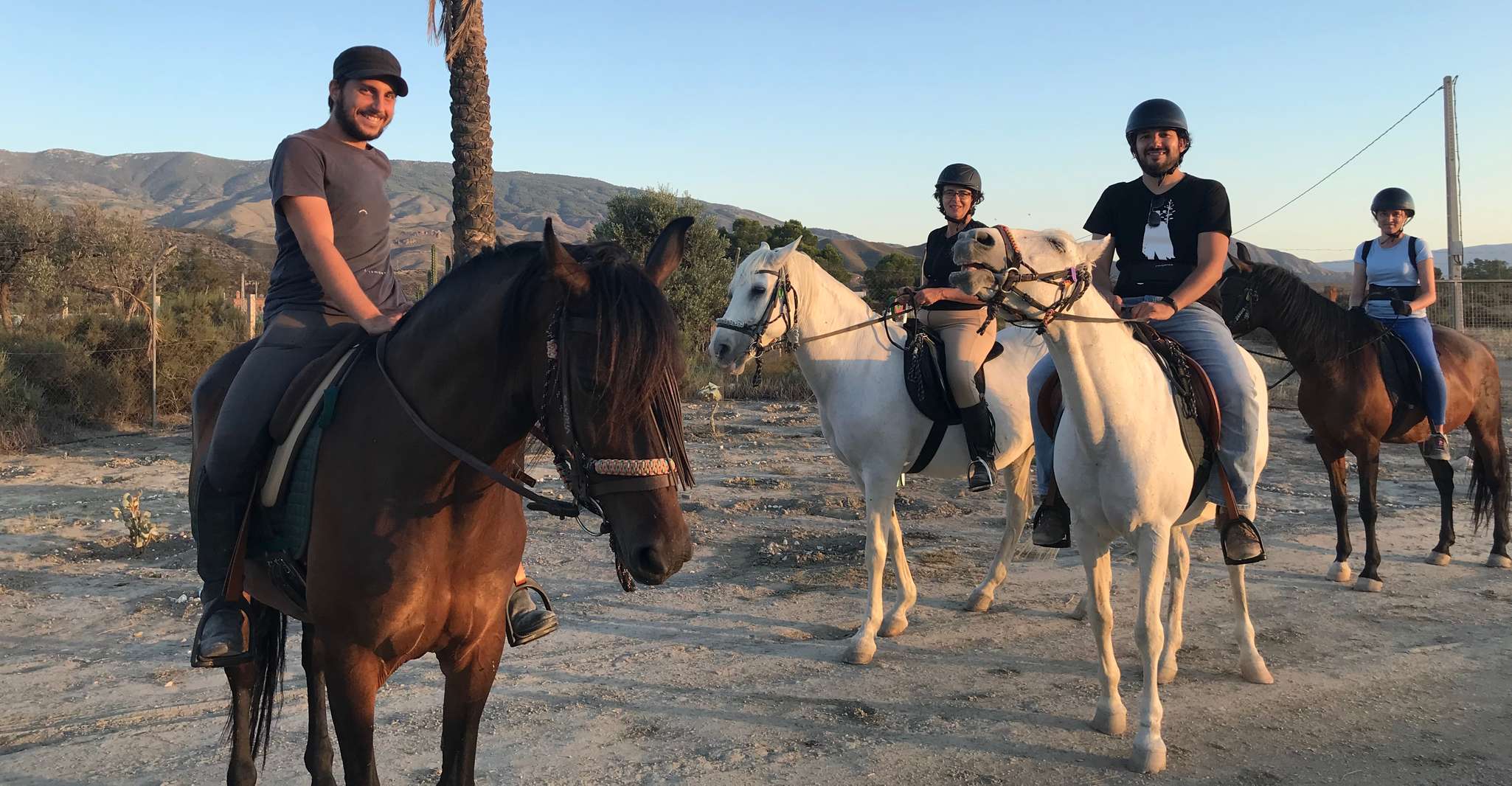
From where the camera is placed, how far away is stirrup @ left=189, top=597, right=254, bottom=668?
254 cm

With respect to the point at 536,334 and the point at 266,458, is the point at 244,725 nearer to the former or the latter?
the point at 266,458

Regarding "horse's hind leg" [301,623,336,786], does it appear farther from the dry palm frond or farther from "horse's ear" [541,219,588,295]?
the dry palm frond

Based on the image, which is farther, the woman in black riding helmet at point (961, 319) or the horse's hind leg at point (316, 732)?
the woman in black riding helmet at point (961, 319)

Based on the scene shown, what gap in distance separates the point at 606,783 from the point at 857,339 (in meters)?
3.27

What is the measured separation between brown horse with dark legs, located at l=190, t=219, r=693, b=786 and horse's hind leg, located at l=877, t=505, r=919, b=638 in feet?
10.7

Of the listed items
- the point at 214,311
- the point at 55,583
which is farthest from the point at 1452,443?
the point at 214,311

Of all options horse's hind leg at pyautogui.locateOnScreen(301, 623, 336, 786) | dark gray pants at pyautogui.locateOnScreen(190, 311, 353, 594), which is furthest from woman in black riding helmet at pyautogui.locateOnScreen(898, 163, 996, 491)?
horse's hind leg at pyautogui.locateOnScreen(301, 623, 336, 786)

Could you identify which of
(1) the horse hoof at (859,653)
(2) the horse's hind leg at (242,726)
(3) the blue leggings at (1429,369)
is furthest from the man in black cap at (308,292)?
(3) the blue leggings at (1429,369)

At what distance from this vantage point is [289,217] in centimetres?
258

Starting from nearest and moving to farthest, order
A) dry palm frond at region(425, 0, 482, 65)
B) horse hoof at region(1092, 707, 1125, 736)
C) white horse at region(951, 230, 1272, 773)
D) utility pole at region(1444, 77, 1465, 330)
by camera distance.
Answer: white horse at region(951, 230, 1272, 773) → horse hoof at region(1092, 707, 1125, 736) → dry palm frond at region(425, 0, 482, 65) → utility pole at region(1444, 77, 1465, 330)

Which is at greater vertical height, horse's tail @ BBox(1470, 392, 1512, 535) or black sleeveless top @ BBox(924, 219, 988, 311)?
black sleeveless top @ BBox(924, 219, 988, 311)

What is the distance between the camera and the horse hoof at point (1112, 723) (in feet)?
13.1

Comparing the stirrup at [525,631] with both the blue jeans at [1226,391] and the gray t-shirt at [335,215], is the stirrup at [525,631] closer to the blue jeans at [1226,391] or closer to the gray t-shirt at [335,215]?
the gray t-shirt at [335,215]

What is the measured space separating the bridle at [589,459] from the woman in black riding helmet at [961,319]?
3.42m
